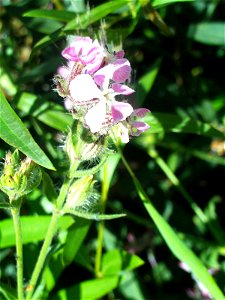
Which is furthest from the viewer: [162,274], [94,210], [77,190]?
[162,274]

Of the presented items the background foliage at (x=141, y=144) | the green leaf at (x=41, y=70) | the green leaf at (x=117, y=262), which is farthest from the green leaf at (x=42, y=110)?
the green leaf at (x=117, y=262)

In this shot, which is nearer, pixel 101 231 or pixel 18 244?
pixel 18 244

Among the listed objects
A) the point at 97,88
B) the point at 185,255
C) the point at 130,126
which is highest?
the point at 97,88

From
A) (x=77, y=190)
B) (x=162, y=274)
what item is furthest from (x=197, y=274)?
(x=162, y=274)

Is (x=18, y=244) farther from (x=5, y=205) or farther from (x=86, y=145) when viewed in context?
(x=86, y=145)

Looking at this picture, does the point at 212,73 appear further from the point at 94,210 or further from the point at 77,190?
the point at 77,190

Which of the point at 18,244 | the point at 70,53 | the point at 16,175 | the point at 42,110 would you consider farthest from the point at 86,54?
the point at 42,110
